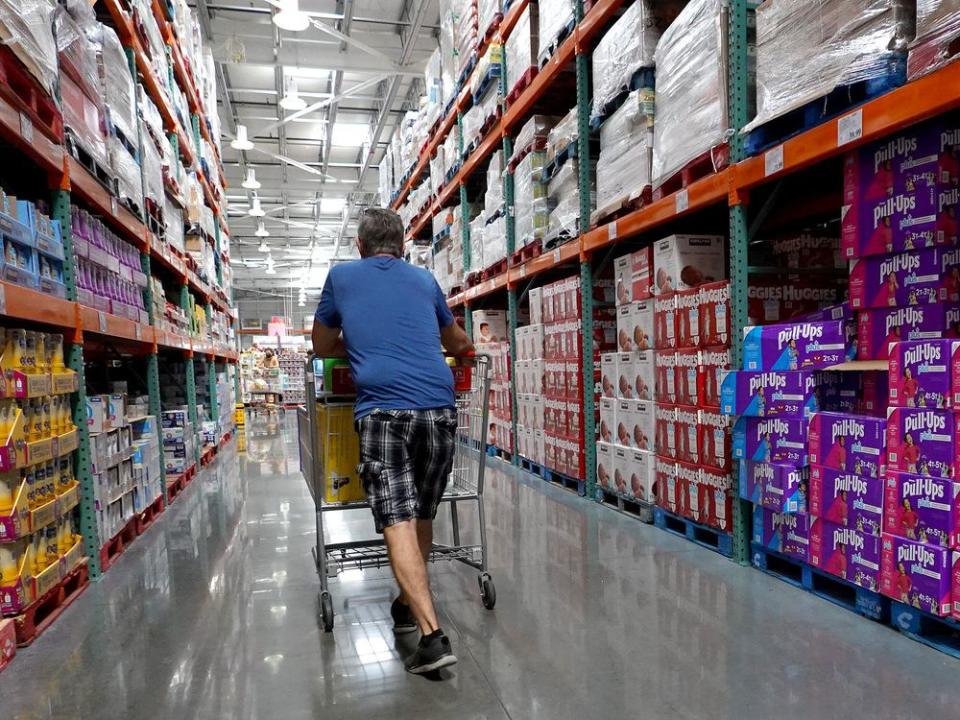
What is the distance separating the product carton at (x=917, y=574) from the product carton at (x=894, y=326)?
781mm

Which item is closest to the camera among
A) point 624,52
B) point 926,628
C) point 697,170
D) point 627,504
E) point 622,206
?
point 926,628

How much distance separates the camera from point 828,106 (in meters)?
2.89

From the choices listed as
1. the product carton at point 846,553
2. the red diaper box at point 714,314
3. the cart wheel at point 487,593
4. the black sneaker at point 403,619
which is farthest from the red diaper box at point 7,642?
the red diaper box at point 714,314

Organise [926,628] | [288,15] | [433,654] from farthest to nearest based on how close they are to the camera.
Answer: [288,15]
[926,628]
[433,654]

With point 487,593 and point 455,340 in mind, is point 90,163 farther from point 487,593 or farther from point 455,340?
point 487,593

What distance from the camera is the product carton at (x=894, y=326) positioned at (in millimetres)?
2547

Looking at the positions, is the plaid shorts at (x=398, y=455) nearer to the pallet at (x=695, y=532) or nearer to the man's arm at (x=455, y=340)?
the man's arm at (x=455, y=340)

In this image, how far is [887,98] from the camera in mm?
2488

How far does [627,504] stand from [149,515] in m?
3.77

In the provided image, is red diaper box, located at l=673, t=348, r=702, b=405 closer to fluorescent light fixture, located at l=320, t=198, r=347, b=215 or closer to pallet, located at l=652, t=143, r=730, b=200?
pallet, located at l=652, t=143, r=730, b=200

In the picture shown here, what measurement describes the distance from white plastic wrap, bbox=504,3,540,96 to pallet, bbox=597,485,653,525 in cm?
397

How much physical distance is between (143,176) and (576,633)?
4985mm

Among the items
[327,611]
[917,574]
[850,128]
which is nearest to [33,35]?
[327,611]

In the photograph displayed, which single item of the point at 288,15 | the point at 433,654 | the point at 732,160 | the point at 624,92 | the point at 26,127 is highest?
the point at 288,15
